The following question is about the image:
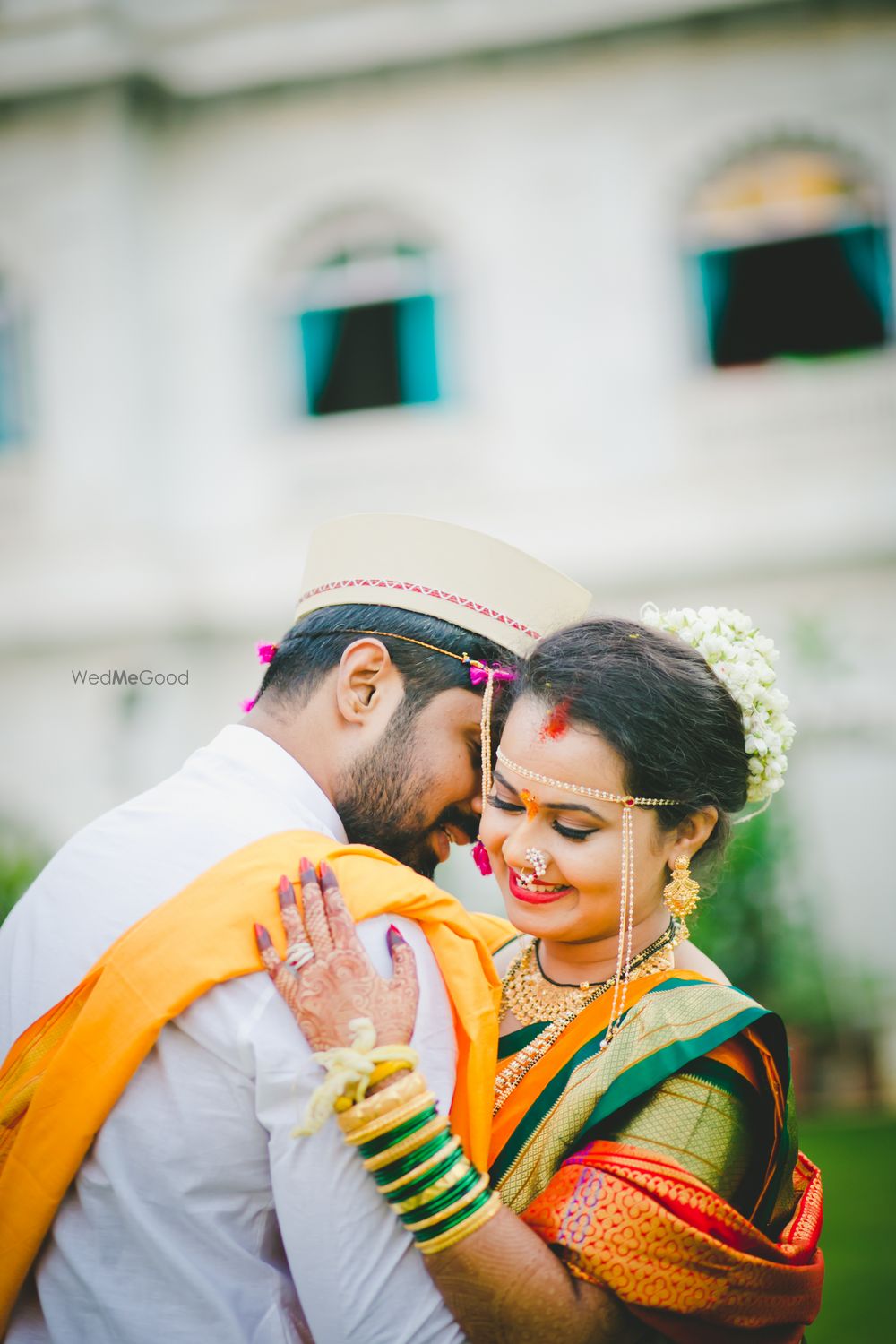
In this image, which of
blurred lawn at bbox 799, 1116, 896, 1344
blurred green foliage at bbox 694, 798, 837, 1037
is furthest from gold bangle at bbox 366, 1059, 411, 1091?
blurred green foliage at bbox 694, 798, 837, 1037

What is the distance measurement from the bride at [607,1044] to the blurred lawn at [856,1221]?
2.64 m

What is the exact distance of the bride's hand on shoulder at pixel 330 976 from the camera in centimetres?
179

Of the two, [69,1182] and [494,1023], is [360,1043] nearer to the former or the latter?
[494,1023]

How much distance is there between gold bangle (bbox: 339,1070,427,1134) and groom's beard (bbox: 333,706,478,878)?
25.3 inches

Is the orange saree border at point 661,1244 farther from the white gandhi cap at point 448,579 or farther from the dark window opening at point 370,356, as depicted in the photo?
the dark window opening at point 370,356

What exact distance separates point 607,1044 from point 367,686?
0.78m

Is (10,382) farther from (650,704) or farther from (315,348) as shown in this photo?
(650,704)

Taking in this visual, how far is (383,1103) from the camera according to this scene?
176 centimetres

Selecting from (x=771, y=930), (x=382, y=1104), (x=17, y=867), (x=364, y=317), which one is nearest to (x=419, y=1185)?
(x=382, y=1104)

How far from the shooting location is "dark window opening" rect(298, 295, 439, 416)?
367 inches

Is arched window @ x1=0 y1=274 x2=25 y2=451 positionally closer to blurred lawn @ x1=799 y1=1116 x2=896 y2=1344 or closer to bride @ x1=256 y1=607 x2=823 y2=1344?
blurred lawn @ x1=799 y1=1116 x2=896 y2=1344

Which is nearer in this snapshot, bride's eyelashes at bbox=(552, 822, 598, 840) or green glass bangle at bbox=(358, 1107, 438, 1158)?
green glass bangle at bbox=(358, 1107, 438, 1158)

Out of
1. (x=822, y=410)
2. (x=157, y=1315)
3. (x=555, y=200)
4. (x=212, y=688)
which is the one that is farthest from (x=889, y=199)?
(x=157, y=1315)

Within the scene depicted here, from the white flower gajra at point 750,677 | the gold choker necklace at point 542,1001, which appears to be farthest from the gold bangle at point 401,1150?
the white flower gajra at point 750,677
